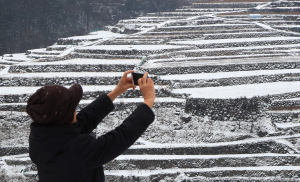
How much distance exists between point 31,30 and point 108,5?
13.0 meters

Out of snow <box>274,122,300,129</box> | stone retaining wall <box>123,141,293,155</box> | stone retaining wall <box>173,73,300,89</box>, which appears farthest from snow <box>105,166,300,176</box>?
stone retaining wall <box>173,73,300,89</box>

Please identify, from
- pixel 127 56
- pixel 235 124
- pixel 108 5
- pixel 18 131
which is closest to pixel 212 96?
pixel 235 124

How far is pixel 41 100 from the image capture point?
1.47 metres

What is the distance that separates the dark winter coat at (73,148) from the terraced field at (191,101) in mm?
8042

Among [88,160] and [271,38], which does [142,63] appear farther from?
[88,160]

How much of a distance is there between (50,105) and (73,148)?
271 millimetres

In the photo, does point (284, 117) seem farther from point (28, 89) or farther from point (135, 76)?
point (28, 89)

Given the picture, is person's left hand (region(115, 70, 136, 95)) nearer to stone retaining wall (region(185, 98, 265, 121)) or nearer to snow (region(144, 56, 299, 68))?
stone retaining wall (region(185, 98, 265, 121))

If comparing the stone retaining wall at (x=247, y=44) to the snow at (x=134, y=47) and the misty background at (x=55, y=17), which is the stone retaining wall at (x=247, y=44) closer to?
the snow at (x=134, y=47)

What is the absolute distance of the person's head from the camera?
1466 millimetres

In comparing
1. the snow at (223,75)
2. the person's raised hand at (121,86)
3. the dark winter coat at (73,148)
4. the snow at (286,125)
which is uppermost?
the person's raised hand at (121,86)

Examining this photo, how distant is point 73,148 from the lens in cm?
149

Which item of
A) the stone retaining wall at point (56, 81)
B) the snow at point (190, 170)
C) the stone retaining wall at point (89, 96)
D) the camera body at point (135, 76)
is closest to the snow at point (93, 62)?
the stone retaining wall at point (56, 81)

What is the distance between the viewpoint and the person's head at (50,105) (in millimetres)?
1466
